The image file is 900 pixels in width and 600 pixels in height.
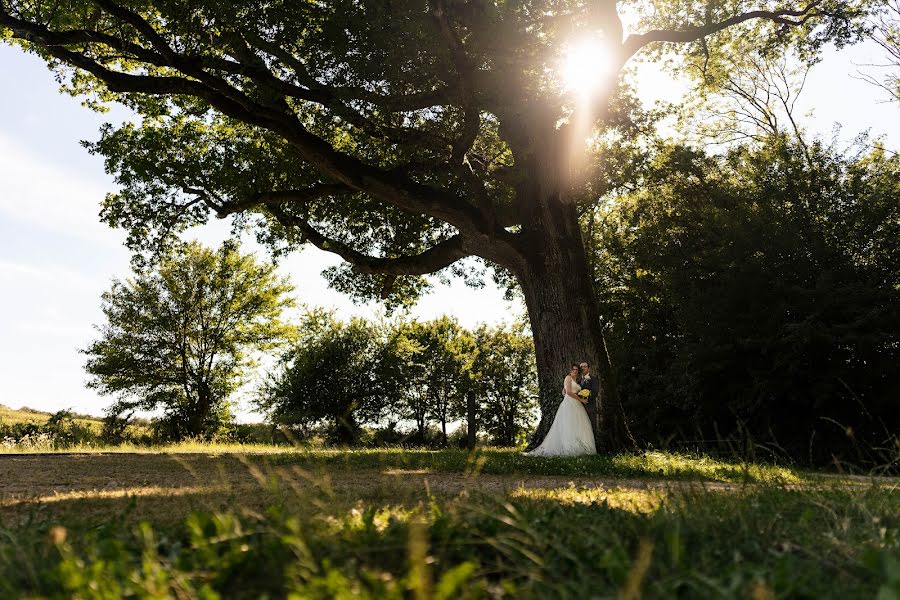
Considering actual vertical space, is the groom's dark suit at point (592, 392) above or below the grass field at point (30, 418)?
below

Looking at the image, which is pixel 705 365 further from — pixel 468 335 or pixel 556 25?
pixel 468 335

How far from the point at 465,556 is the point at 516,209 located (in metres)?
14.3

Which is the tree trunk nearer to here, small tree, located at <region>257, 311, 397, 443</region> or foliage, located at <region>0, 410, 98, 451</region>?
small tree, located at <region>257, 311, 397, 443</region>

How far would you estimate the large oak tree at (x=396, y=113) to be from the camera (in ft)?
42.1

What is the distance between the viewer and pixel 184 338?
107 ft

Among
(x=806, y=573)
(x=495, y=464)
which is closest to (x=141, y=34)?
(x=495, y=464)

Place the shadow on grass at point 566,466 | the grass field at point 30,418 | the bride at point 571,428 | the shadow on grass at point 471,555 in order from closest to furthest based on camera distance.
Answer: the shadow on grass at point 471,555 < the shadow on grass at point 566,466 < the bride at point 571,428 < the grass field at point 30,418

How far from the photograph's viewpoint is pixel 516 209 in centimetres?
1714

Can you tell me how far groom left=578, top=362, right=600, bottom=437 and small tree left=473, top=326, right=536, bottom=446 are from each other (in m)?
26.0

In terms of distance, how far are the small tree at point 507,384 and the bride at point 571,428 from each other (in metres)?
26.5

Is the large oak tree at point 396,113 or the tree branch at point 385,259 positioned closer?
the large oak tree at point 396,113

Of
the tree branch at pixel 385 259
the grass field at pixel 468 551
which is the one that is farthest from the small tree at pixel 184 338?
the grass field at pixel 468 551

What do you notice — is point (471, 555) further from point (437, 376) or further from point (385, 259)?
point (437, 376)

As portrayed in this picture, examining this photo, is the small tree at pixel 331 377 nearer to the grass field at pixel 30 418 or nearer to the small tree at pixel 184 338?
the small tree at pixel 184 338
